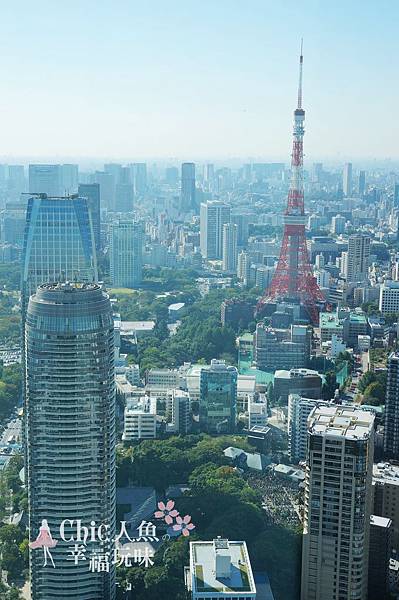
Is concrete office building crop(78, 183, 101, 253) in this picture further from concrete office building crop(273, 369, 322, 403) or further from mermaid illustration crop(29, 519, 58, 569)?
mermaid illustration crop(29, 519, 58, 569)

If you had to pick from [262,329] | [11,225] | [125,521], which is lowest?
[125,521]

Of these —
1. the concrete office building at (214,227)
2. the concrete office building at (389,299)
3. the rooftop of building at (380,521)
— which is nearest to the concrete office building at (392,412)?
the rooftop of building at (380,521)

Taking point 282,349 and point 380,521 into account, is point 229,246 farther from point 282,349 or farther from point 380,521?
point 380,521

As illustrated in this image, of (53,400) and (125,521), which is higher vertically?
(53,400)

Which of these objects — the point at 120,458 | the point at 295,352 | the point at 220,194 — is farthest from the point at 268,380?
the point at 220,194

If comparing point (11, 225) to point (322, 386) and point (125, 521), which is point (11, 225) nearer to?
point (322, 386)

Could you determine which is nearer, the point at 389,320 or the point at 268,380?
the point at 268,380

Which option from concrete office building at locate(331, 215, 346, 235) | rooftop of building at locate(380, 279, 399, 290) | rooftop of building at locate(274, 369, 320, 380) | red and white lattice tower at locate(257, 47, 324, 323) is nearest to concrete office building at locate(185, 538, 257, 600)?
rooftop of building at locate(274, 369, 320, 380)
